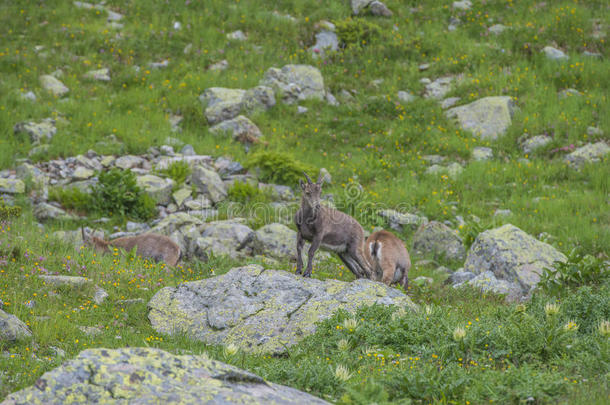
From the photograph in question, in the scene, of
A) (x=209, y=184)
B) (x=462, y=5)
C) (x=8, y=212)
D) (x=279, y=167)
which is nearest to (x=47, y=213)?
(x=8, y=212)

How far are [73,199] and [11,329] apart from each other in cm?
1002

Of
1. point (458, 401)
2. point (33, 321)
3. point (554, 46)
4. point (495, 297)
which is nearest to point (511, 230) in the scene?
point (495, 297)

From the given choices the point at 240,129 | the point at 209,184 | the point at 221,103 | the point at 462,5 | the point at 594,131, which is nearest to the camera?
the point at 209,184

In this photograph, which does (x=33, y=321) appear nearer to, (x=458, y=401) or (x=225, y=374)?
(x=225, y=374)

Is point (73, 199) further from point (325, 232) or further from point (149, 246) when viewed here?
point (325, 232)

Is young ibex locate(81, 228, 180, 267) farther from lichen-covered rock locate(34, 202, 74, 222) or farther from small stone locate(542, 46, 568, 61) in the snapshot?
small stone locate(542, 46, 568, 61)

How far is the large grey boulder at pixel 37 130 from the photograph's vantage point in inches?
784

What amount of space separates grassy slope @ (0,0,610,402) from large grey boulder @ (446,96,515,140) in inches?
18.2

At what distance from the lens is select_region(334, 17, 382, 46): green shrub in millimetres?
26562

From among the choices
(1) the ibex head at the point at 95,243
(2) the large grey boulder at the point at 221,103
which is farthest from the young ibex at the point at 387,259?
(2) the large grey boulder at the point at 221,103

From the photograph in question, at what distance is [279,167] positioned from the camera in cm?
1930

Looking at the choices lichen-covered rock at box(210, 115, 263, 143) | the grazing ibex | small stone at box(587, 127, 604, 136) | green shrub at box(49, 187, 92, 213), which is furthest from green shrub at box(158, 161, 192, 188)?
small stone at box(587, 127, 604, 136)

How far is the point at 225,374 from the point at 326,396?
1423 mm

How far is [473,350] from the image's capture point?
771 cm
